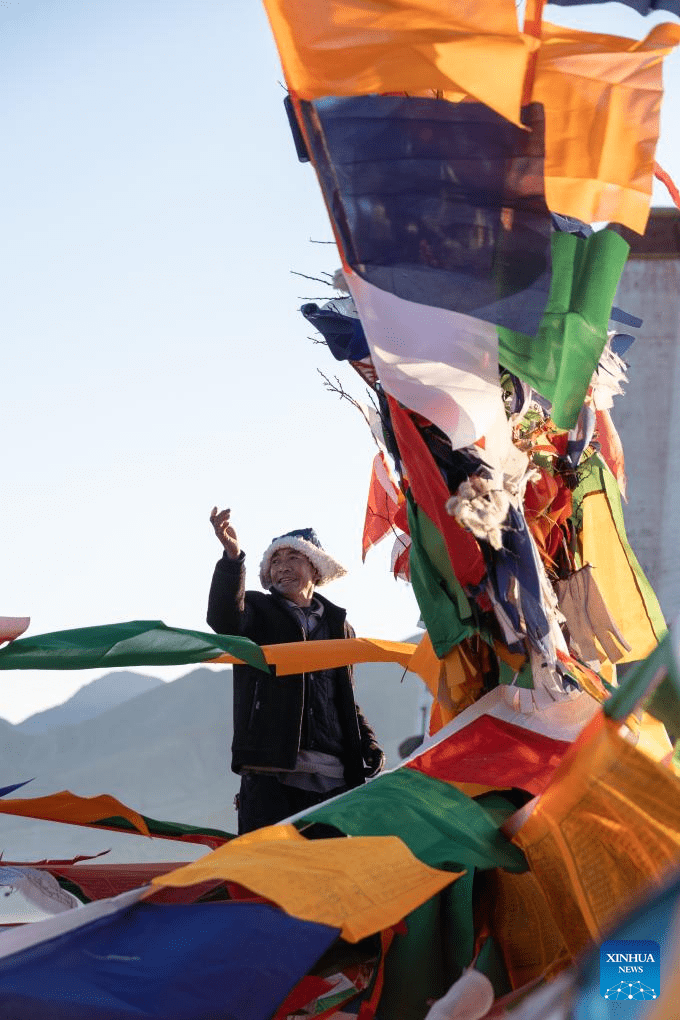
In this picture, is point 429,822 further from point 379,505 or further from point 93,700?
point 93,700

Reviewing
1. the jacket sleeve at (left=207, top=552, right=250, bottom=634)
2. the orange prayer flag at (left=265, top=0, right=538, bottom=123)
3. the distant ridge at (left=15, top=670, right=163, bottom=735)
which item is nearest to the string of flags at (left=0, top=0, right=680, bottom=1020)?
the orange prayer flag at (left=265, top=0, right=538, bottom=123)

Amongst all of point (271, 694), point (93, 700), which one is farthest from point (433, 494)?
point (93, 700)

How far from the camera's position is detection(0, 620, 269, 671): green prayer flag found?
2793mm

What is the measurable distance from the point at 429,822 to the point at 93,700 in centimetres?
807

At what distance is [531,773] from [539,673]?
0.22m

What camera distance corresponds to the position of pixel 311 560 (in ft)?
12.7

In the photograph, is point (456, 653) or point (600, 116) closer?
point (600, 116)

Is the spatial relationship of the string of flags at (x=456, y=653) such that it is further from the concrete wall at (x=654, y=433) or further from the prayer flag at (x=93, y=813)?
the concrete wall at (x=654, y=433)

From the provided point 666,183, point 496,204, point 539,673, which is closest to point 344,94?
point 496,204

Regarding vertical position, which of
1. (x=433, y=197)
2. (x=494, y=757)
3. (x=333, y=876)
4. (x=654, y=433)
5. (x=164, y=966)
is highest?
(x=654, y=433)

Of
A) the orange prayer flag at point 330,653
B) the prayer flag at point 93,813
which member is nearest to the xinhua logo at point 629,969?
the prayer flag at point 93,813

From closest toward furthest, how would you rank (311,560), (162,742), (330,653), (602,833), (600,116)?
(602,833) < (600,116) < (330,653) < (311,560) < (162,742)

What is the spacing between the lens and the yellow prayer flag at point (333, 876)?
194cm

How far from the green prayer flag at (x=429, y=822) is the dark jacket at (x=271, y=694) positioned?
113 cm
